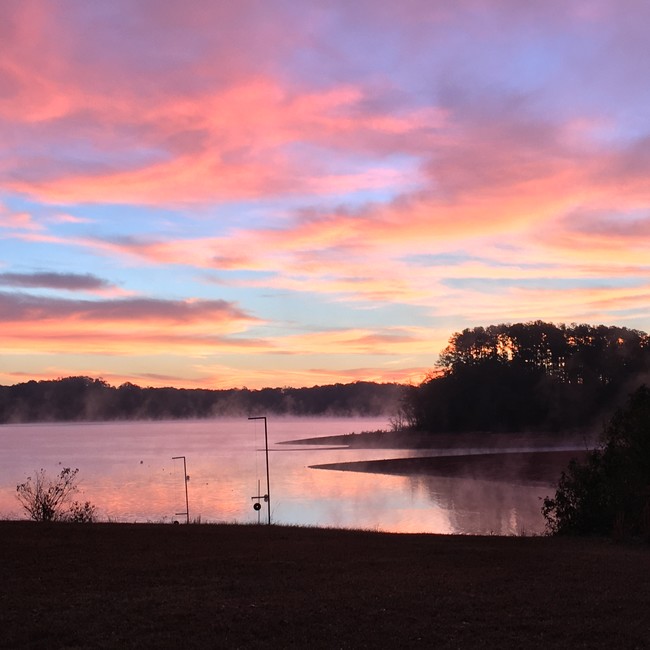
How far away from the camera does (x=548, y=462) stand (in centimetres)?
6081

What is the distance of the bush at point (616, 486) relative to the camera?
18.5 meters

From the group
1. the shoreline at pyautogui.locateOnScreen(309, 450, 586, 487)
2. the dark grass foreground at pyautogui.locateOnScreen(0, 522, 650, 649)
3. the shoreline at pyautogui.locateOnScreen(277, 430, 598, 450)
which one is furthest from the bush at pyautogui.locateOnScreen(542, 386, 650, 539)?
the shoreline at pyautogui.locateOnScreen(277, 430, 598, 450)

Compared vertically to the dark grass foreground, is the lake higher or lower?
lower

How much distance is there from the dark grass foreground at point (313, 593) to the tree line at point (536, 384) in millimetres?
88824

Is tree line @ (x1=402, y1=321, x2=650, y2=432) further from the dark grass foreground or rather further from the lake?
the dark grass foreground

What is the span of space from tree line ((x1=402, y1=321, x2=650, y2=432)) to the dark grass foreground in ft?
291

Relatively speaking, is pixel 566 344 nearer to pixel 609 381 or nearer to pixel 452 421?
pixel 609 381

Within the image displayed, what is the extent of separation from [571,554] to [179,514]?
949 inches

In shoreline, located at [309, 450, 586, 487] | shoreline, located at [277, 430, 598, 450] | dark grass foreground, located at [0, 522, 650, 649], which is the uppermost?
dark grass foreground, located at [0, 522, 650, 649]

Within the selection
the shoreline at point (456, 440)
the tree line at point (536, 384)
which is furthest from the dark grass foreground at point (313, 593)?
the tree line at point (536, 384)

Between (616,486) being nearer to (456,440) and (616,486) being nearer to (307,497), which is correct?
(307,497)

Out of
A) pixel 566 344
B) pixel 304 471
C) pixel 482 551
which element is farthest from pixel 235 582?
pixel 566 344

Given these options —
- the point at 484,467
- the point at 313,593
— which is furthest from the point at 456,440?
the point at 313,593

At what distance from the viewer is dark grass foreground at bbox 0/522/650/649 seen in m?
8.35
